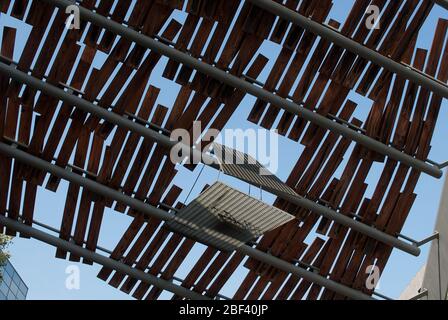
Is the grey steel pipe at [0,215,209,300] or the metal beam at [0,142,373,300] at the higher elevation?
the metal beam at [0,142,373,300]

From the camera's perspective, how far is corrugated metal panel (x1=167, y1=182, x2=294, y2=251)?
25.7ft

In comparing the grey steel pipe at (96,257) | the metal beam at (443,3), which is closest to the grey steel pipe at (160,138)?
the grey steel pipe at (96,257)

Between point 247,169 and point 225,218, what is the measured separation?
0.63m

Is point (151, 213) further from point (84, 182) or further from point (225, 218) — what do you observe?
point (225, 218)

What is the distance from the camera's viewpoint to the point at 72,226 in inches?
353

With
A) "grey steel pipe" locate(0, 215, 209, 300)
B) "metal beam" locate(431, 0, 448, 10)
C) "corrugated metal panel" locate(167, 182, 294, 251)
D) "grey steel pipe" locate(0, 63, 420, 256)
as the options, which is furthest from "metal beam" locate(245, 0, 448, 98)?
"grey steel pipe" locate(0, 215, 209, 300)

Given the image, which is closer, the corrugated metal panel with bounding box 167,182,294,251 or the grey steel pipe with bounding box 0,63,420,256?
the corrugated metal panel with bounding box 167,182,294,251

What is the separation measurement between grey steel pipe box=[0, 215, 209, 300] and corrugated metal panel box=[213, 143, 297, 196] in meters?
1.85

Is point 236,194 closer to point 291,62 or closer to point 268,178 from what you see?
point 268,178

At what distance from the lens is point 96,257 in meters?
8.93

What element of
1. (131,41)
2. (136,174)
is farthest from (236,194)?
(131,41)

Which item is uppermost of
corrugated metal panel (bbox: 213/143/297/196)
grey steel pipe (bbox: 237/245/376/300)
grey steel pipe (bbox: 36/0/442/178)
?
grey steel pipe (bbox: 36/0/442/178)

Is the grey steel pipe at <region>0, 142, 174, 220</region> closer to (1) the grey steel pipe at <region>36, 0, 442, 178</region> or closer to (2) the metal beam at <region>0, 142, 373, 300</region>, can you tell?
(2) the metal beam at <region>0, 142, 373, 300</region>

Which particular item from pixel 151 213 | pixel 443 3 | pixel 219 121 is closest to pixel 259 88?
pixel 219 121
